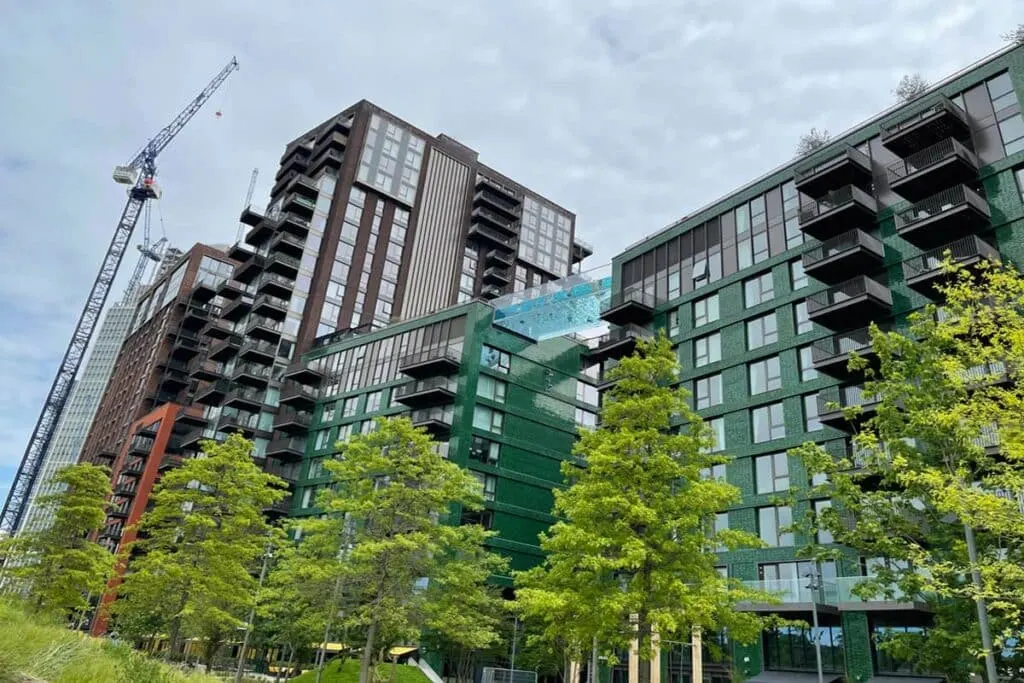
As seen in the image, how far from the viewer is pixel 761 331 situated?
4191 cm

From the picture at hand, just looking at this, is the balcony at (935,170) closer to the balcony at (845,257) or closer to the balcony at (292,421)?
the balcony at (845,257)

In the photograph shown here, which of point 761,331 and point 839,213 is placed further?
point 761,331

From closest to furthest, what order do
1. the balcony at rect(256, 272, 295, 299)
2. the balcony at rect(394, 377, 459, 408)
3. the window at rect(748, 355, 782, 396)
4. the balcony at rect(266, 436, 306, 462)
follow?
the window at rect(748, 355, 782, 396) → the balcony at rect(394, 377, 459, 408) → the balcony at rect(266, 436, 306, 462) → the balcony at rect(256, 272, 295, 299)

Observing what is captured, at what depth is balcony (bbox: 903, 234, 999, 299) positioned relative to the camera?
3180cm

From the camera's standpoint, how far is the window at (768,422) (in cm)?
3850

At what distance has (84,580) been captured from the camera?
3828 cm

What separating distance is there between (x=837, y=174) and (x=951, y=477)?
25607 millimetres

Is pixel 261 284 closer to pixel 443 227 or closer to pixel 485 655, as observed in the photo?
pixel 443 227

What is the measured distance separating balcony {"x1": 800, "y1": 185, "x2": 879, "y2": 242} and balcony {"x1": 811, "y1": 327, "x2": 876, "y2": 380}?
6.03m

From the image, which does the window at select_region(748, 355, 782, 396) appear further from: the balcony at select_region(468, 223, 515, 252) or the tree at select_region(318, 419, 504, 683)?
the balcony at select_region(468, 223, 515, 252)

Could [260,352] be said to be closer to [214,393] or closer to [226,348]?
[214,393]

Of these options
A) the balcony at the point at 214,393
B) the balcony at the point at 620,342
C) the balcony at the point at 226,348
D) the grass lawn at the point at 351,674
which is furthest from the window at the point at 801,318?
the balcony at the point at 226,348

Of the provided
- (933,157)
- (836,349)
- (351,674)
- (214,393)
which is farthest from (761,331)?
(214,393)

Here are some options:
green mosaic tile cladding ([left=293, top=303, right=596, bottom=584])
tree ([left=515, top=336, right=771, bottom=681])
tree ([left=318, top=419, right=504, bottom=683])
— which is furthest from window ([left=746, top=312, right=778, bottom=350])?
green mosaic tile cladding ([left=293, top=303, right=596, bottom=584])
